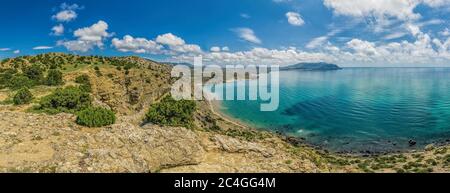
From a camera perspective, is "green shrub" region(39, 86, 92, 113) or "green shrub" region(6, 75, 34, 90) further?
"green shrub" region(6, 75, 34, 90)

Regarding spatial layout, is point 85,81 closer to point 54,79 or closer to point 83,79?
point 83,79

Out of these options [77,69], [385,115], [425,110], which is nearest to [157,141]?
[77,69]

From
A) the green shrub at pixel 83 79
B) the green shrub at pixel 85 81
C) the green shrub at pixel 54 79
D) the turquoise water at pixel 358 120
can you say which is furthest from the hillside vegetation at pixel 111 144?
the turquoise water at pixel 358 120

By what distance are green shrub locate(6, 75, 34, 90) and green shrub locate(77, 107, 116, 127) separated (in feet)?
60.9

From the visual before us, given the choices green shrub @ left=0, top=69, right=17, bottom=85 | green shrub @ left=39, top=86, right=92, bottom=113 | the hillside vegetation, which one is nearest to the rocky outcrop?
the hillside vegetation

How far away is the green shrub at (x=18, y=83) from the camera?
38469 millimetres

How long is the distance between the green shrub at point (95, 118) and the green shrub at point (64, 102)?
14.8ft

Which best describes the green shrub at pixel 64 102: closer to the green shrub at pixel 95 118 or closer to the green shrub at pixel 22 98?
the green shrub at pixel 22 98

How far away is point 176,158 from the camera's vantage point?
21.9m

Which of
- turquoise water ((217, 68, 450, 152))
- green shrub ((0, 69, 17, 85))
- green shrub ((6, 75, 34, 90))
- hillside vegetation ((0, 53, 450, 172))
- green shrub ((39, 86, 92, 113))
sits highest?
green shrub ((0, 69, 17, 85))

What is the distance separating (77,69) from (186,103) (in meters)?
24.1

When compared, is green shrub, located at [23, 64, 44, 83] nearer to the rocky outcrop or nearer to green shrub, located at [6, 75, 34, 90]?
green shrub, located at [6, 75, 34, 90]

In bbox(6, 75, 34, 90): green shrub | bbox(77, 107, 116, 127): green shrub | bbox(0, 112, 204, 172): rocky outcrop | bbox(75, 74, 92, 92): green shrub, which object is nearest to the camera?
bbox(0, 112, 204, 172): rocky outcrop

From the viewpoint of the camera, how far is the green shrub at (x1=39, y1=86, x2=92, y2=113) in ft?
96.7
